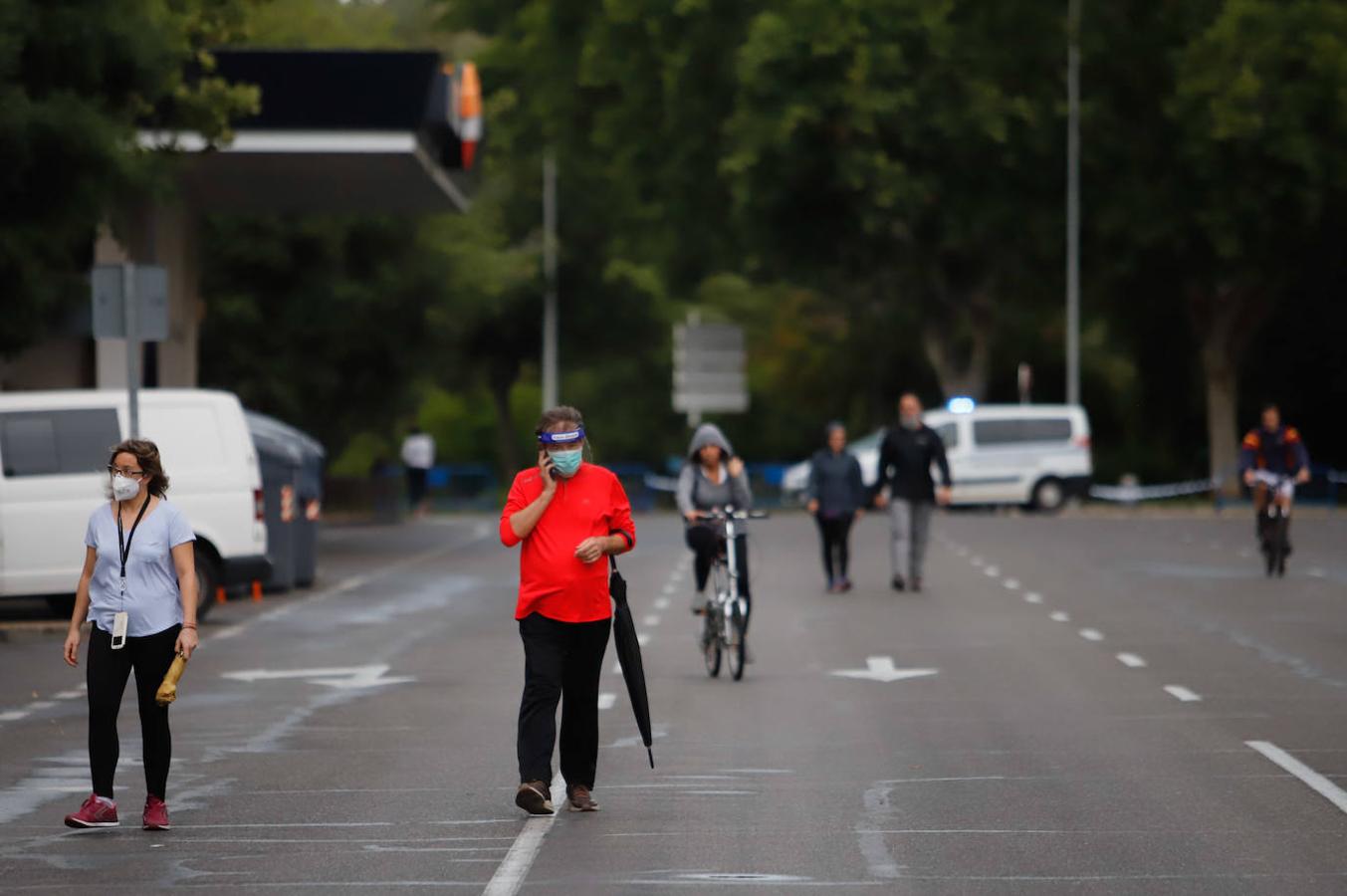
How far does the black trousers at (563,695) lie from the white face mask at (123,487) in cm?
162

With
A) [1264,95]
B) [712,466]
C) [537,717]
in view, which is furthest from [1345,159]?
[537,717]

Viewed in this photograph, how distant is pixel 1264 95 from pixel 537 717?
3845cm

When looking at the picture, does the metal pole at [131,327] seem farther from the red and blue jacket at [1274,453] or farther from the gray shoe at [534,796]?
the red and blue jacket at [1274,453]

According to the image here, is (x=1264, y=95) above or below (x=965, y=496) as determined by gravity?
above

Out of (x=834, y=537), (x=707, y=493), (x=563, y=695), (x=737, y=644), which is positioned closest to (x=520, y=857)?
(x=563, y=695)

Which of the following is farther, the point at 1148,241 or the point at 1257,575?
the point at 1148,241

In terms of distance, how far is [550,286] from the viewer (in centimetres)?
5869

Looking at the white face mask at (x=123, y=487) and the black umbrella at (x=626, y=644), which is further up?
the white face mask at (x=123, y=487)

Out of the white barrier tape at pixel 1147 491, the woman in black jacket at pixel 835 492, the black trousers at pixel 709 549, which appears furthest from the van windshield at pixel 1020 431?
the black trousers at pixel 709 549

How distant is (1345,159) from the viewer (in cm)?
4597

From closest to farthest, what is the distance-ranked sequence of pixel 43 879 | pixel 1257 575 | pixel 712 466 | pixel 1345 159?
pixel 43 879, pixel 712 466, pixel 1257 575, pixel 1345 159

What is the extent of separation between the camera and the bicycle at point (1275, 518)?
2561cm

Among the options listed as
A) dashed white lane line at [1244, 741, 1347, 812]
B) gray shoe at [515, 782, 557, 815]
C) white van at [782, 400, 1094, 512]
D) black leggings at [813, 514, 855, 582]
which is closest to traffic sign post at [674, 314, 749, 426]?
white van at [782, 400, 1094, 512]

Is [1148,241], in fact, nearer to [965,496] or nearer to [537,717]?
[965,496]
